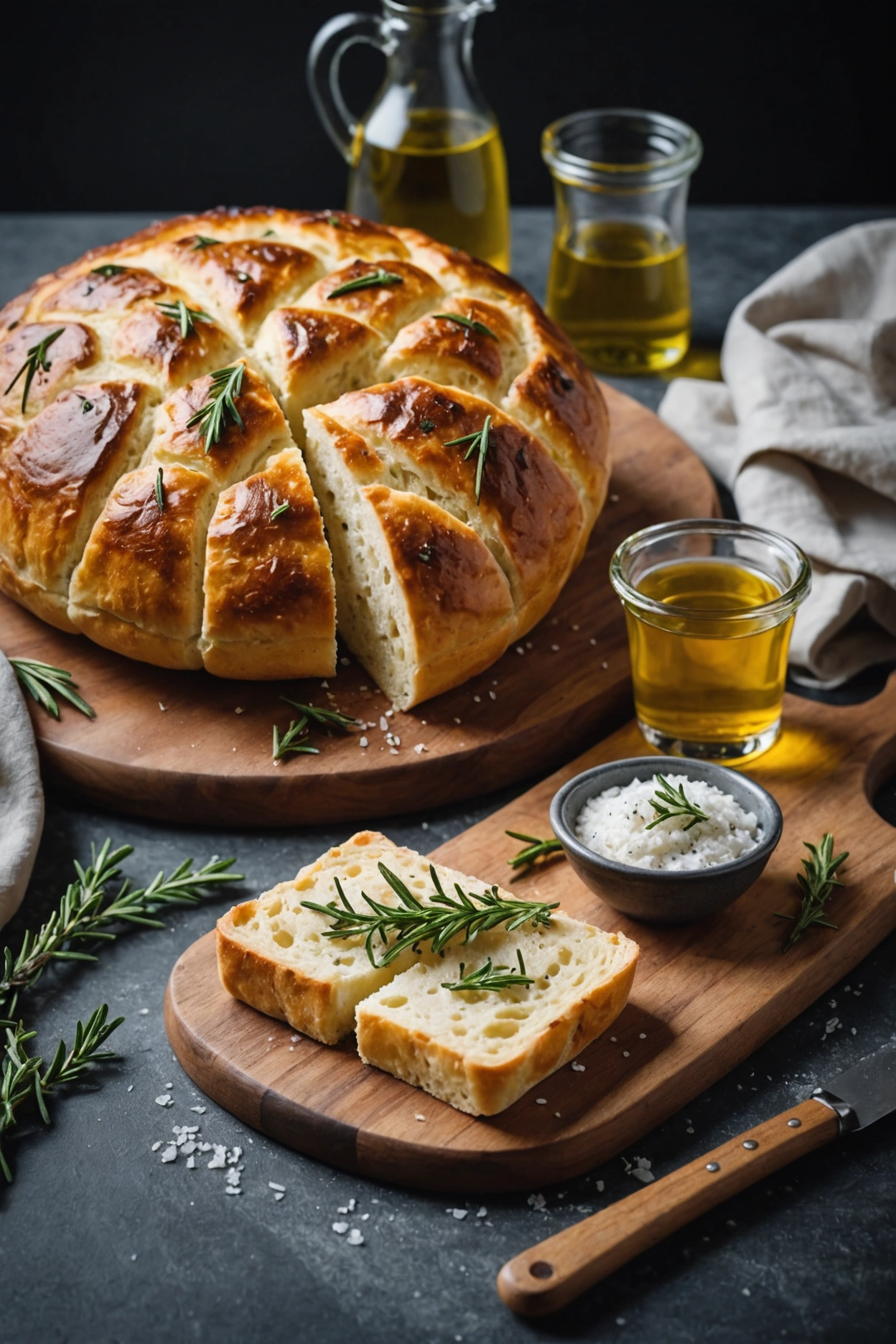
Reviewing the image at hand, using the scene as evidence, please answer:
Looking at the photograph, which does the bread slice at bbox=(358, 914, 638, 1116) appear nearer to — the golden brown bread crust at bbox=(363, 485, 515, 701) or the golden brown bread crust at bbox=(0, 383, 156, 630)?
the golden brown bread crust at bbox=(363, 485, 515, 701)

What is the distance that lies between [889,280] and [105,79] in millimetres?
3550

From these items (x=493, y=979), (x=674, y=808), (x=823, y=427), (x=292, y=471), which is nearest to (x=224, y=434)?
(x=292, y=471)

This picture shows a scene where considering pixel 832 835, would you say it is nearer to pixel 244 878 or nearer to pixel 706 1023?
pixel 706 1023

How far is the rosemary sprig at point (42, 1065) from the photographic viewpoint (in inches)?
93.0

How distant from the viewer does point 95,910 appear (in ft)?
9.11

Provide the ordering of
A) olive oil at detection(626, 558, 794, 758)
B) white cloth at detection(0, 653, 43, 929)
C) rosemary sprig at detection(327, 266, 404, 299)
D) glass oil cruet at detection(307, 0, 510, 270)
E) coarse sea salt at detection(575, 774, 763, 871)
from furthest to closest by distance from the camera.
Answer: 1. glass oil cruet at detection(307, 0, 510, 270)
2. rosemary sprig at detection(327, 266, 404, 299)
3. olive oil at detection(626, 558, 794, 758)
4. white cloth at detection(0, 653, 43, 929)
5. coarse sea salt at detection(575, 774, 763, 871)

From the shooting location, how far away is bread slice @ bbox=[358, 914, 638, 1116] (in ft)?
7.37

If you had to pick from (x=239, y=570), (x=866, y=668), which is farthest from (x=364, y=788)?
(x=866, y=668)

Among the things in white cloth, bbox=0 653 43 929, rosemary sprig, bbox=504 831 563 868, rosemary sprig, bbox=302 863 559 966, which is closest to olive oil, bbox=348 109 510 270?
white cloth, bbox=0 653 43 929

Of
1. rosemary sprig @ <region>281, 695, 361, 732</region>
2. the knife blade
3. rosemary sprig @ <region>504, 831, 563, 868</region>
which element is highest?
rosemary sprig @ <region>281, 695, 361, 732</region>

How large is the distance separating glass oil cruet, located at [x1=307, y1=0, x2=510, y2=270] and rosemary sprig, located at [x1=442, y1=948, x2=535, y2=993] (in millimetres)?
2664

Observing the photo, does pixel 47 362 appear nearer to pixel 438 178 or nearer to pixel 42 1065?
pixel 438 178

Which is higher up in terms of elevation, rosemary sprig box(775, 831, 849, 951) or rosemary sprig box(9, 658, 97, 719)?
rosemary sprig box(9, 658, 97, 719)

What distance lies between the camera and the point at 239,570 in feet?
10.1
